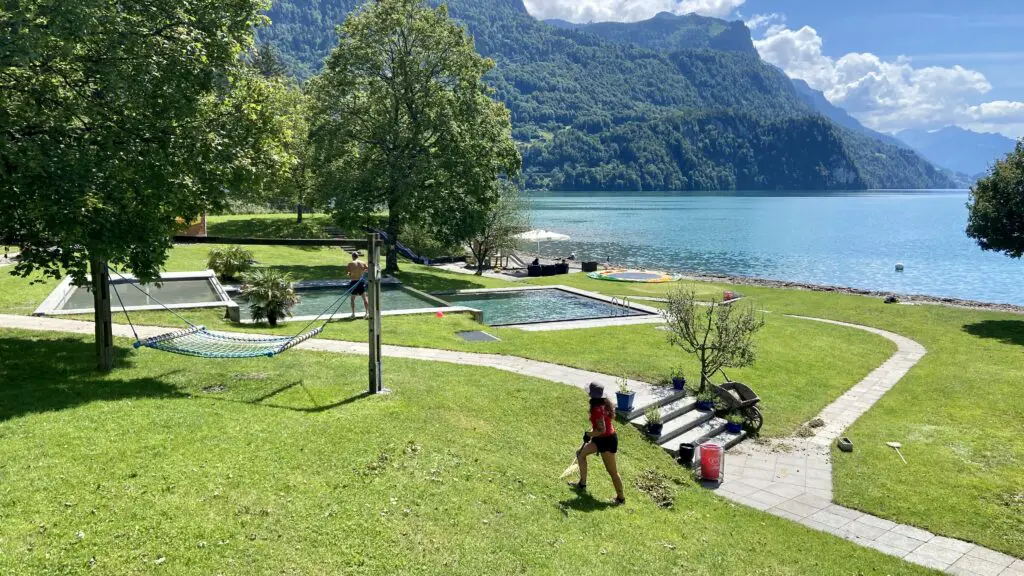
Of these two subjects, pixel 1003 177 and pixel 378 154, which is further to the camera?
pixel 378 154

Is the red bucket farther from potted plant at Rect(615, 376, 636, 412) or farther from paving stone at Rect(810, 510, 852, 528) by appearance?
potted plant at Rect(615, 376, 636, 412)

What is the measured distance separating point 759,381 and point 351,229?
76.4 ft

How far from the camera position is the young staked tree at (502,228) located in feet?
152

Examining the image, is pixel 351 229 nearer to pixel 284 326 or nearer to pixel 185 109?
pixel 284 326

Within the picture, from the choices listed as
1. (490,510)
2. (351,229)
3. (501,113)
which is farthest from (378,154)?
(490,510)

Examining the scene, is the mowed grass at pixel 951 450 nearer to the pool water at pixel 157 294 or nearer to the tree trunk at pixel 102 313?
the tree trunk at pixel 102 313

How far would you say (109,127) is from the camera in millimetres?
11508

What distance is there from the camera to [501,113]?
119 ft

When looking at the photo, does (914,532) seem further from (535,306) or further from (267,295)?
(535,306)

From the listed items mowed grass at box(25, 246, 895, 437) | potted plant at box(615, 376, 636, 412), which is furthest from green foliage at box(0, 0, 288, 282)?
potted plant at box(615, 376, 636, 412)

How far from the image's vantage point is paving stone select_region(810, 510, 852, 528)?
1011cm

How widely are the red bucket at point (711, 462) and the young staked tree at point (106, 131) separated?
11.1 metres

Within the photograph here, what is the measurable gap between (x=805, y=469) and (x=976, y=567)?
3.56 m

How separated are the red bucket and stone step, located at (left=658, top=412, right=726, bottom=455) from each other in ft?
2.89
